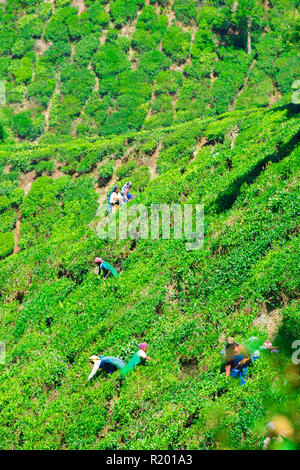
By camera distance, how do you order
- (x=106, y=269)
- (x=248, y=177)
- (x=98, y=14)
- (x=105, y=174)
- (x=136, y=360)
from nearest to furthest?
(x=136, y=360)
(x=106, y=269)
(x=248, y=177)
(x=105, y=174)
(x=98, y=14)

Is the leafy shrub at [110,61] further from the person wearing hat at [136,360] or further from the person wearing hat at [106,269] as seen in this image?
the person wearing hat at [136,360]

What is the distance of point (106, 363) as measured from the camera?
11.2 metres

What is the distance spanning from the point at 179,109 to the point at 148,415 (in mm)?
24429

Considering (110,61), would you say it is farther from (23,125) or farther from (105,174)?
(105,174)

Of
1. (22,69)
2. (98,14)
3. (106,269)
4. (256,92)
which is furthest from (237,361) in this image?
(98,14)

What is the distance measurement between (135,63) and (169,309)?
26.0 meters

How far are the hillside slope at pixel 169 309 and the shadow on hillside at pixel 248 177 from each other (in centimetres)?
7

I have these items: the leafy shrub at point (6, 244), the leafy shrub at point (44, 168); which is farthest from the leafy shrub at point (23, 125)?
the leafy shrub at point (6, 244)

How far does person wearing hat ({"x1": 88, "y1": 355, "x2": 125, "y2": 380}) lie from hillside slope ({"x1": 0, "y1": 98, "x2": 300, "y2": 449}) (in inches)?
11.8

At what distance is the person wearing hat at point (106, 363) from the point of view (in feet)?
36.5

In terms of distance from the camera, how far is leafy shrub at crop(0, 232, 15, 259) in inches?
846

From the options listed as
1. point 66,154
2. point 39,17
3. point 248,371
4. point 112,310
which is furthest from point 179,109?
point 248,371

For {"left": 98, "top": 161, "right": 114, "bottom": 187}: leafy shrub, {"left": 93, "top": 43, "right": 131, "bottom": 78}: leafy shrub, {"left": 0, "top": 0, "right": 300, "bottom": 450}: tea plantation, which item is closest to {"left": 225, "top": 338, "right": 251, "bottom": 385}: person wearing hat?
{"left": 0, "top": 0, "right": 300, "bottom": 450}: tea plantation

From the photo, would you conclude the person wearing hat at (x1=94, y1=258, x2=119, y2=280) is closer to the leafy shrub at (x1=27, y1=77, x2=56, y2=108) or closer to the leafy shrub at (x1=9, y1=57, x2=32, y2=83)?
the leafy shrub at (x1=27, y1=77, x2=56, y2=108)
